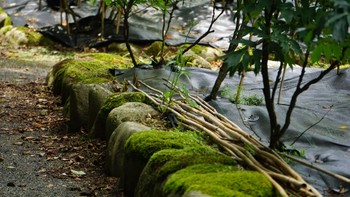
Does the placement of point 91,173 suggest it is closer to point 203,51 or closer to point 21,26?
point 203,51

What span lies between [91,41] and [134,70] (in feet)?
17.5

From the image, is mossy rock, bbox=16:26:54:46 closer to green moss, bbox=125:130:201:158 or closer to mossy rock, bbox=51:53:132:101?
mossy rock, bbox=51:53:132:101

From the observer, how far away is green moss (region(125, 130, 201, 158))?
110 inches

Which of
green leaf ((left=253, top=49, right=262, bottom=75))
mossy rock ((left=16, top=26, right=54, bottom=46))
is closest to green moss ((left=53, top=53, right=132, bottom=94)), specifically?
green leaf ((left=253, top=49, right=262, bottom=75))

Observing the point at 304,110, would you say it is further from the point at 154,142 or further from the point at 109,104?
the point at 154,142

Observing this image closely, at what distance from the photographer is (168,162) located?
8.06 ft

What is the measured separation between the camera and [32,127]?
15.9 feet

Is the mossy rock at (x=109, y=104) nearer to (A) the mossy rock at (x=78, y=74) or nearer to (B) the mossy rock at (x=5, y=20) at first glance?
(A) the mossy rock at (x=78, y=74)

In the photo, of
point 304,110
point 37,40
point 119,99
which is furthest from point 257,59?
point 37,40

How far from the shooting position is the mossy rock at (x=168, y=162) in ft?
7.81

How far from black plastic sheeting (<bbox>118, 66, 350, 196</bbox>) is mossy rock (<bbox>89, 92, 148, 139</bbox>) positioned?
617mm

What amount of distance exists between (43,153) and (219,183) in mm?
2345

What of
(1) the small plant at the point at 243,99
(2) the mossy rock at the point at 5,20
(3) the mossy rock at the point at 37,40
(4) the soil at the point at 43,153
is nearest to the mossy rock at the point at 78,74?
(4) the soil at the point at 43,153

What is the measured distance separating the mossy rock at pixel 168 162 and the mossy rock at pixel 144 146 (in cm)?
16
